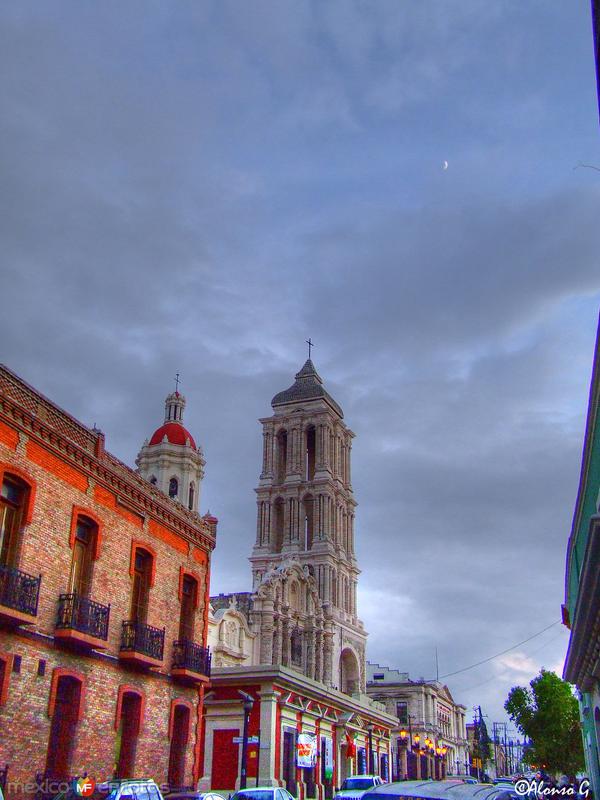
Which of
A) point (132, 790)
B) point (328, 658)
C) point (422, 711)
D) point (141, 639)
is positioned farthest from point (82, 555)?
point (422, 711)

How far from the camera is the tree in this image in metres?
58.2

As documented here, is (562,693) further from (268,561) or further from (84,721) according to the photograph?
(84,721)

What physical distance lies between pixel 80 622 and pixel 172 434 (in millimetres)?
57271

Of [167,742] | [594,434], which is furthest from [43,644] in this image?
[594,434]

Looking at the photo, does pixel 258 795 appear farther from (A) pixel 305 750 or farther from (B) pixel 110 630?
(A) pixel 305 750

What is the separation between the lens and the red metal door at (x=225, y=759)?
1348 inches

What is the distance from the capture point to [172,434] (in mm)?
77625

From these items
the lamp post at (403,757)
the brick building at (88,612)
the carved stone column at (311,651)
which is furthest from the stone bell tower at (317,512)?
the brick building at (88,612)

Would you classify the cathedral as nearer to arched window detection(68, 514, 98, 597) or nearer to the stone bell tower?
the stone bell tower

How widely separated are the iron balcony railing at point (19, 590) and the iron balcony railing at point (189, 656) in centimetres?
782

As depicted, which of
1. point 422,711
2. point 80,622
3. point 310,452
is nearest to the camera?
point 80,622

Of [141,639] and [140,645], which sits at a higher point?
[141,639]

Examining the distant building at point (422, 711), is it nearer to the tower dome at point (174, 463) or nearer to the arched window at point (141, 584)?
the tower dome at point (174, 463)

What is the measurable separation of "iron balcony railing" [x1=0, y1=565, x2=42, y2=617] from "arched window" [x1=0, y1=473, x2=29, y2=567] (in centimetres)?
39
